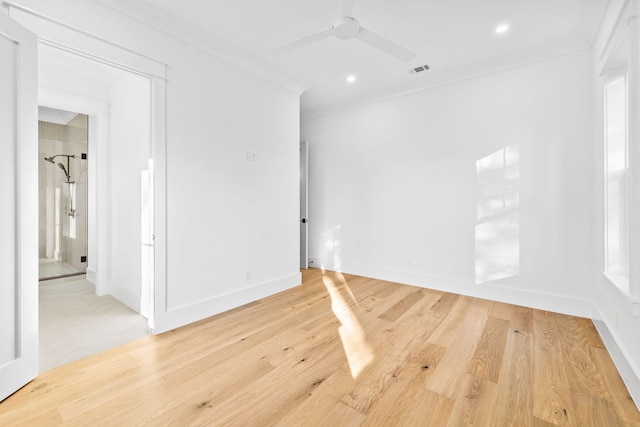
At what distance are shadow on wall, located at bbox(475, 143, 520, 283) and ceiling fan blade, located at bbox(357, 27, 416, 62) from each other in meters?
1.72

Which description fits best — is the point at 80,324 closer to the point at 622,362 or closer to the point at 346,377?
the point at 346,377

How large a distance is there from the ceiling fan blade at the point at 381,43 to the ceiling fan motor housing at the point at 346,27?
5cm

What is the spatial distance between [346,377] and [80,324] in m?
2.63

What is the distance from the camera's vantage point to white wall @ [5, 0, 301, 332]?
8.63 feet

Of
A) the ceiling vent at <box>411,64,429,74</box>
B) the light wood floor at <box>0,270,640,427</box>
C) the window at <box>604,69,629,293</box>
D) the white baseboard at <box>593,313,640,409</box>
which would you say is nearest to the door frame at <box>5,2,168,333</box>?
the light wood floor at <box>0,270,640,427</box>

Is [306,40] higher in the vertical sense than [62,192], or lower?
higher

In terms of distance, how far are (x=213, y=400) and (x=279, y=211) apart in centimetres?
242

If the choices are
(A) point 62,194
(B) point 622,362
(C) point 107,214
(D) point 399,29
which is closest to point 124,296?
(C) point 107,214

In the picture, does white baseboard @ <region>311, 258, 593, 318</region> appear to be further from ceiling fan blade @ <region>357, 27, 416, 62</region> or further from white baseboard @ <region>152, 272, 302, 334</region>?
ceiling fan blade @ <region>357, 27, 416, 62</region>

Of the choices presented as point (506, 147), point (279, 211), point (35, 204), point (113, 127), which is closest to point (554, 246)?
point (506, 147)

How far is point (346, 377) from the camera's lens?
6.42 ft

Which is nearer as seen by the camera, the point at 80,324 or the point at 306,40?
the point at 306,40

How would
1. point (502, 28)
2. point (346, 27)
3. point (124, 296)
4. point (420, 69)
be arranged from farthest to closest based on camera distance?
Result: point (420, 69) < point (124, 296) < point (502, 28) < point (346, 27)

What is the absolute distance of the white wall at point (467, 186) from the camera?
302 centimetres
